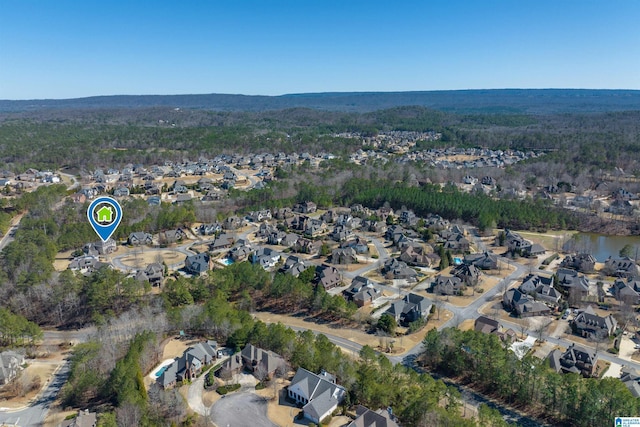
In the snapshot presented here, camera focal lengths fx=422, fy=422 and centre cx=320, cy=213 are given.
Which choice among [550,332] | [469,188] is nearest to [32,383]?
[550,332]

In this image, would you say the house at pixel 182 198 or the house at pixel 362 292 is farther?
the house at pixel 182 198

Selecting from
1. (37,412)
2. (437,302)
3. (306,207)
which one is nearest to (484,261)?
(437,302)

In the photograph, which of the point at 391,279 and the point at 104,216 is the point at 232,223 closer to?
the point at 104,216

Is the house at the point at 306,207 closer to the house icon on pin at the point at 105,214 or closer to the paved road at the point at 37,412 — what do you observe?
the house icon on pin at the point at 105,214

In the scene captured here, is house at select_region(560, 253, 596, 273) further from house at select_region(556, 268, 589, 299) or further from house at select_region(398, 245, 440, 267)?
house at select_region(398, 245, 440, 267)

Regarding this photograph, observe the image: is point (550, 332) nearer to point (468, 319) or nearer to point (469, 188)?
point (468, 319)

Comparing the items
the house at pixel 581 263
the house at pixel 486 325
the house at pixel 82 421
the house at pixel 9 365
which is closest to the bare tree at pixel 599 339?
the house at pixel 486 325
